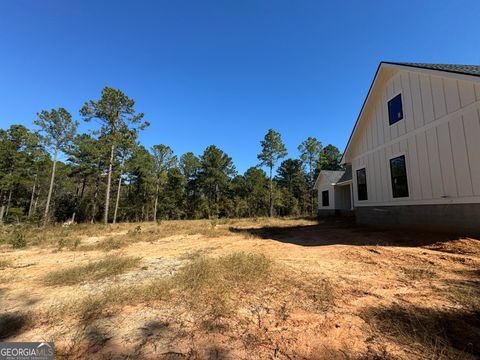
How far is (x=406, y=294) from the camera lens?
3.62 m

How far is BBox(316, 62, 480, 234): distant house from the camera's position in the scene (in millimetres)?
6914

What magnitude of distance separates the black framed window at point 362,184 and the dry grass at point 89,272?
1118 centimetres

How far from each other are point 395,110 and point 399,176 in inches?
113

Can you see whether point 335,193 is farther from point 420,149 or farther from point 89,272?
point 89,272


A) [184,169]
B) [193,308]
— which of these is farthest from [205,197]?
[193,308]

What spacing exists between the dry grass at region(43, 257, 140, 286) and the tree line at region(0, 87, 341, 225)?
17.2 meters

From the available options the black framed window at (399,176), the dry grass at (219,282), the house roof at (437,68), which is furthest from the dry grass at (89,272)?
the house roof at (437,68)

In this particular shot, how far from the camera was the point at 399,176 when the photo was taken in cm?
980

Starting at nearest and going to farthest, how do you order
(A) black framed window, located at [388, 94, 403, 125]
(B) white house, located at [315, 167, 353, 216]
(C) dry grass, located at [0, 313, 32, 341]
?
(C) dry grass, located at [0, 313, 32, 341] → (A) black framed window, located at [388, 94, 403, 125] → (B) white house, located at [315, 167, 353, 216]

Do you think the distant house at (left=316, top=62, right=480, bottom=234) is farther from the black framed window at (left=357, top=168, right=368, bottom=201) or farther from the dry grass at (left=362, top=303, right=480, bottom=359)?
the dry grass at (left=362, top=303, right=480, bottom=359)

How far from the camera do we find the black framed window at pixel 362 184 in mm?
12320

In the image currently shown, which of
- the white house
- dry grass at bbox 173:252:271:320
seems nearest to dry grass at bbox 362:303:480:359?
dry grass at bbox 173:252:271:320

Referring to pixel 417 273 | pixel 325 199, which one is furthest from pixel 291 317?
pixel 325 199

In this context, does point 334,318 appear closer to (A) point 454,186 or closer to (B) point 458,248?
(B) point 458,248
